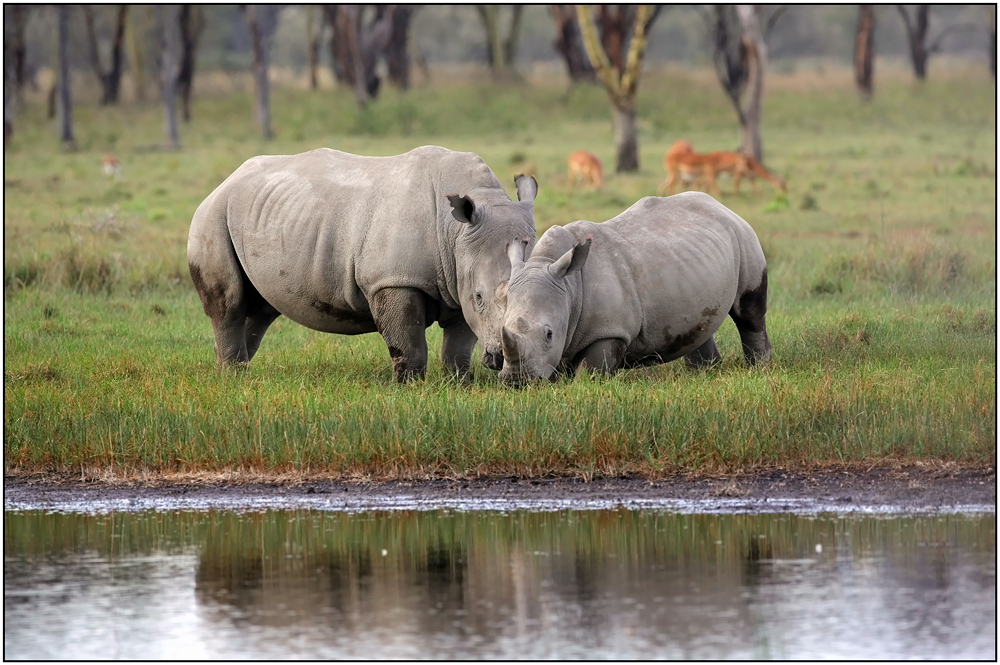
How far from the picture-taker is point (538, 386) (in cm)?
905

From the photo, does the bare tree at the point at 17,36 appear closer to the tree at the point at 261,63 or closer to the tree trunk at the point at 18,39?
the tree trunk at the point at 18,39

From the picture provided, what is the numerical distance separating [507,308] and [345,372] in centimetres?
182

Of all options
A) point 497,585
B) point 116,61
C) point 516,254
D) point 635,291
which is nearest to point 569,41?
point 116,61

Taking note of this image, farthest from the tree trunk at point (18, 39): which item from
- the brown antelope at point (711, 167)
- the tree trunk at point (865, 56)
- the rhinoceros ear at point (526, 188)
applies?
the rhinoceros ear at point (526, 188)

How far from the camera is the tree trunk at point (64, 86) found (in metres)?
34.4

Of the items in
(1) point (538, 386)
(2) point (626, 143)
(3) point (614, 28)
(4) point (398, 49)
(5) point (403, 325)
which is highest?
(4) point (398, 49)

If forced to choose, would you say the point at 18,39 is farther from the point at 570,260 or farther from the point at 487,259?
the point at 570,260

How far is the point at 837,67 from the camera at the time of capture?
197 ft

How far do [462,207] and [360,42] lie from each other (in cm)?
3322

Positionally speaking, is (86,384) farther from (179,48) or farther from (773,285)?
(179,48)

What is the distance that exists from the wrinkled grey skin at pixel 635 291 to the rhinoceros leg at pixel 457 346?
81 cm

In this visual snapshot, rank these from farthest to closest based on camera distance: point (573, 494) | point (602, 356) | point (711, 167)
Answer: point (711, 167) → point (602, 356) → point (573, 494)

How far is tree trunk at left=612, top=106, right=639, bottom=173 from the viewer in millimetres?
27453

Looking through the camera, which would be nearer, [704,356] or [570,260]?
[570,260]
